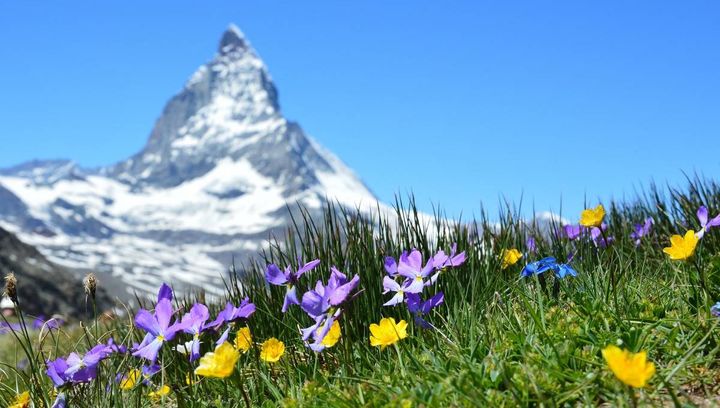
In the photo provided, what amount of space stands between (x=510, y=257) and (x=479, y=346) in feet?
4.28

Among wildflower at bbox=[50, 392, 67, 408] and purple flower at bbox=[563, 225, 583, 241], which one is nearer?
wildflower at bbox=[50, 392, 67, 408]

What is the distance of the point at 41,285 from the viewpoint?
24312mm

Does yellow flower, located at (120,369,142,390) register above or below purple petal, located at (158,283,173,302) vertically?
below

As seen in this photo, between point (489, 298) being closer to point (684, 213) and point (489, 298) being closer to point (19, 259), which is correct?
point (684, 213)

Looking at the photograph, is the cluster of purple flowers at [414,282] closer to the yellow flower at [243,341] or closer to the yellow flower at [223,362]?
the yellow flower at [243,341]

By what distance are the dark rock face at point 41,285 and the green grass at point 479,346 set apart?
762 inches

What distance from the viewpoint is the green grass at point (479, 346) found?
2812 mm

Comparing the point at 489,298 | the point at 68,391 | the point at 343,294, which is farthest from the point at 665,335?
the point at 68,391

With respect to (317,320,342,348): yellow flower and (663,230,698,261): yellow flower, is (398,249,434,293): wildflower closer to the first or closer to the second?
(317,320,342,348): yellow flower

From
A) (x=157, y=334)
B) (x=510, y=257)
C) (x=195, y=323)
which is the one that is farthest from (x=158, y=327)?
(x=510, y=257)

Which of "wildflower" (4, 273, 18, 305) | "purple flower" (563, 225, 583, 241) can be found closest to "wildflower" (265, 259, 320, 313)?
"wildflower" (4, 273, 18, 305)

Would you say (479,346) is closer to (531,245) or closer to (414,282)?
(414,282)

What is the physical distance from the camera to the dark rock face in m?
23.0

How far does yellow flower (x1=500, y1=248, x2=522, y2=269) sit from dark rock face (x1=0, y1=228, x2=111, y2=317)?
19868 mm
